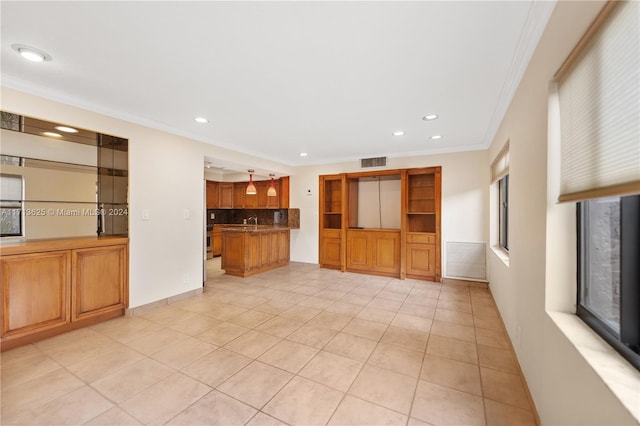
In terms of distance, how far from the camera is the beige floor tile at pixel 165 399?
1730 mm

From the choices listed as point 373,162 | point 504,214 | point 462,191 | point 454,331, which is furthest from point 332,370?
point 373,162

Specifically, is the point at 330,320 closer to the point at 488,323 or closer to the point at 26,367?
the point at 488,323

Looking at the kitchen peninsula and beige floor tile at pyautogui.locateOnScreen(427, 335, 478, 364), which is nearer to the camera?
beige floor tile at pyautogui.locateOnScreen(427, 335, 478, 364)

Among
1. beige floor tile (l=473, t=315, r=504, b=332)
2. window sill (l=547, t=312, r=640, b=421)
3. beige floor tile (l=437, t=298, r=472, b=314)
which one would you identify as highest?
window sill (l=547, t=312, r=640, b=421)

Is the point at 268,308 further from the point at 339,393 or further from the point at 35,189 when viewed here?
the point at 35,189

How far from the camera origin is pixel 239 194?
8000 mm

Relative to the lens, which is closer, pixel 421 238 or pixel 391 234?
pixel 421 238

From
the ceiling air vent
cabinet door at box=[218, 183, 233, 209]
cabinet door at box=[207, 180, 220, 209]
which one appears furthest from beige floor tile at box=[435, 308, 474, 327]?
cabinet door at box=[207, 180, 220, 209]

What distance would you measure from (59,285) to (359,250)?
15.5 ft

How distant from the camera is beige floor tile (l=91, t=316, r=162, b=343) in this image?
2.80 metres

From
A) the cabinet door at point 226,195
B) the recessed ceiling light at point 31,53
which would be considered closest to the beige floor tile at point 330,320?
the recessed ceiling light at point 31,53

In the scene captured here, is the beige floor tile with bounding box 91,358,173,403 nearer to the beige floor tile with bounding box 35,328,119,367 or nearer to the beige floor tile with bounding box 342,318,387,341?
the beige floor tile with bounding box 35,328,119,367

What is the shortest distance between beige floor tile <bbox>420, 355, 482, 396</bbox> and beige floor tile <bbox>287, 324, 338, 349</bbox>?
38.6 inches

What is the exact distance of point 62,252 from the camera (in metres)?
2.81
